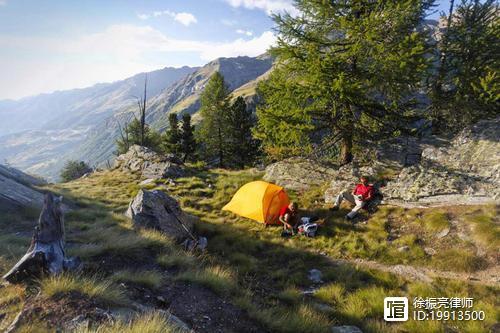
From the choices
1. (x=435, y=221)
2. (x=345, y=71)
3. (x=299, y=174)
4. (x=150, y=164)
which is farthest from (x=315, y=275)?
(x=150, y=164)

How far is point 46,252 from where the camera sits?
261 inches

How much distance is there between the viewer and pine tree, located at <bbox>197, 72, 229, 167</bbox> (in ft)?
116

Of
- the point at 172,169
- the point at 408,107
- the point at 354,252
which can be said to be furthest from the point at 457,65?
the point at 172,169

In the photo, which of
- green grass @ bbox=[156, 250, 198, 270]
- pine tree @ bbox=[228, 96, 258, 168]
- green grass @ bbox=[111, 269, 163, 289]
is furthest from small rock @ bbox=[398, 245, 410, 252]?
pine tree @ bbox=[228, 96, 258, 168]

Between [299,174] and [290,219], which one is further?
[299,174]

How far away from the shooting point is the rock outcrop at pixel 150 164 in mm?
24312

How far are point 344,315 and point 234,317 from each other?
10.2ft

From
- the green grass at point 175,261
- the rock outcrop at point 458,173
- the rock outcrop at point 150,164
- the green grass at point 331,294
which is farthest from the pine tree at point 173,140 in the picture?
the green grass at point 331,294

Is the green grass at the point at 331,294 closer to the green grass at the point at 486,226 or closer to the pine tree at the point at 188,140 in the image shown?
the green grass at the point at 486,226

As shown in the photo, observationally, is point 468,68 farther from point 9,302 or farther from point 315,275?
point 9,302

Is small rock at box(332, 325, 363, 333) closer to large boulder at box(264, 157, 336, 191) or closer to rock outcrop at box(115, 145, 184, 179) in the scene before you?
large boulder at box(264, 157, 336, 191)

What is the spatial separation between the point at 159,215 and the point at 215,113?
946 inches

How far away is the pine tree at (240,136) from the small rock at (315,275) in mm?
25188

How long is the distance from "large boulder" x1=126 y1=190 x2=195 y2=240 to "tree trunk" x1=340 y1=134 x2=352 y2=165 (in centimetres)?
935
